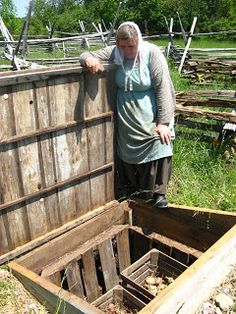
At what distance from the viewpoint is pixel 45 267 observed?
3.49 meters

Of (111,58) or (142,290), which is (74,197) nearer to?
(142,290)

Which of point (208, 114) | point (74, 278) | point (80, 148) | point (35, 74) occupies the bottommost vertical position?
point (74, 278)

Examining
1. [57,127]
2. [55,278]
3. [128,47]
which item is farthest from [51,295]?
[128,47]

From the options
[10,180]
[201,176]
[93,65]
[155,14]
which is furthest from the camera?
[155,14]

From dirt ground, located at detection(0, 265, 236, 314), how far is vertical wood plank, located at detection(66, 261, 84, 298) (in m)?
0.53

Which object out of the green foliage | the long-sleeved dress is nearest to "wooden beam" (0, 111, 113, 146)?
the long-sleeved dress

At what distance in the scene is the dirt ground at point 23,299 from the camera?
9.58 feet

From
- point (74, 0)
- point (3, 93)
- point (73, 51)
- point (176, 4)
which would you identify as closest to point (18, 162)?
point (3, 93)

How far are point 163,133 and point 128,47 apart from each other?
79 centimetres

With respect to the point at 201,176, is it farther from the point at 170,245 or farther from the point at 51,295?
the point at 51,295

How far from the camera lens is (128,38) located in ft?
10.9

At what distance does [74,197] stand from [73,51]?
20366mm

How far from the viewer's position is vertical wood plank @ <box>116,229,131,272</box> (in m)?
4.09

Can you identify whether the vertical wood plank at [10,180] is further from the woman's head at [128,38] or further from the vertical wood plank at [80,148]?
the woman's head at [128,38]
